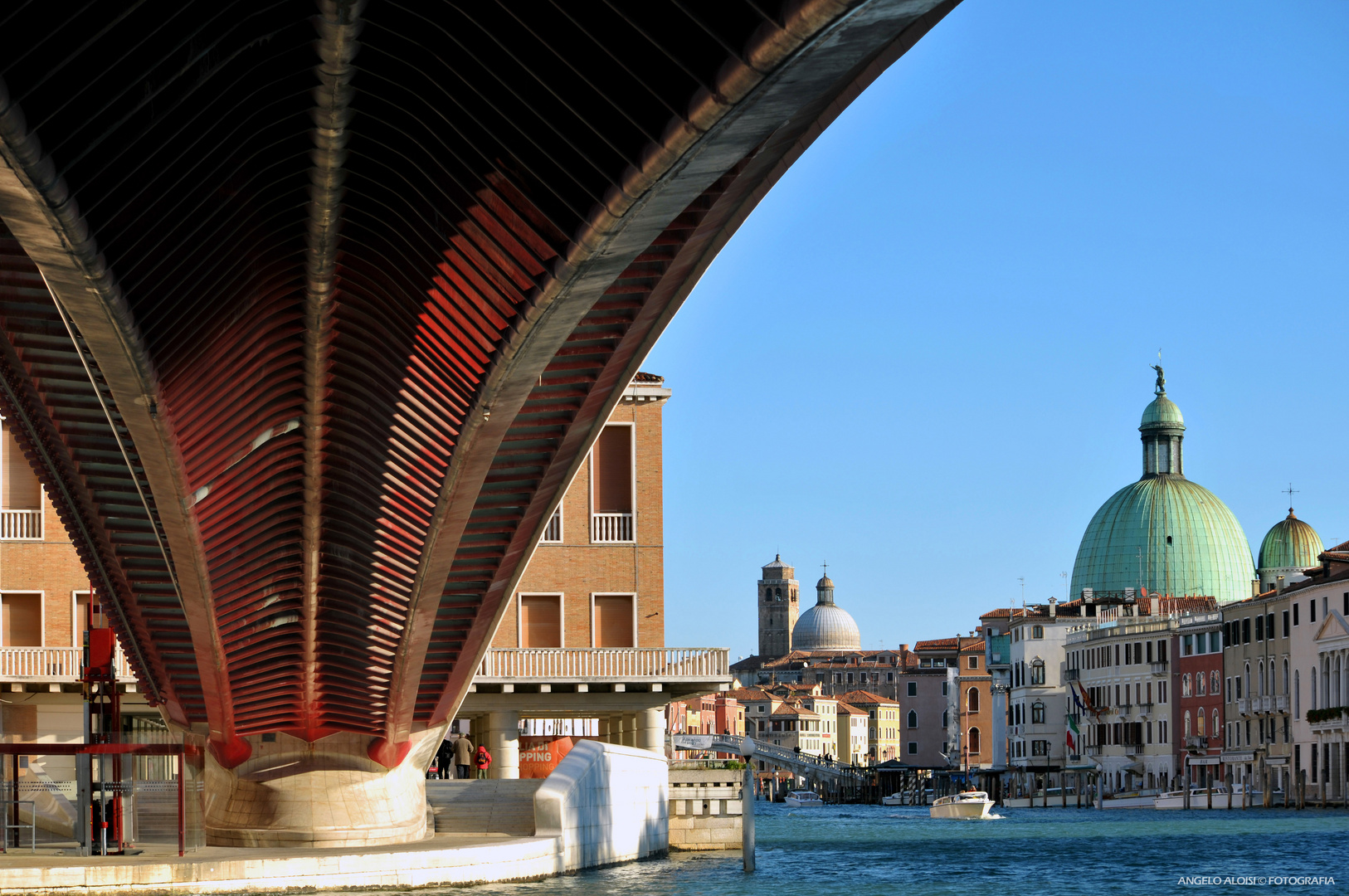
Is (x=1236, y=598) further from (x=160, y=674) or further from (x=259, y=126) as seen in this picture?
(x=259, y=126)

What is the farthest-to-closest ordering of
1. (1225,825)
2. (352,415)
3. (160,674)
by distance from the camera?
(1225,825)
(160,674)
(352,415)

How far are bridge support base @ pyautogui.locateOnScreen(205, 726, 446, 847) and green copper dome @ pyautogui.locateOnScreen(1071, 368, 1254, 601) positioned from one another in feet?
308

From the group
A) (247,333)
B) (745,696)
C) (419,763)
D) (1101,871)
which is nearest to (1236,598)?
(745,696)

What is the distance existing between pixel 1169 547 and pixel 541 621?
83.4m

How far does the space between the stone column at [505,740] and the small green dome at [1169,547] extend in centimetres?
8281

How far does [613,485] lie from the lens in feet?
123

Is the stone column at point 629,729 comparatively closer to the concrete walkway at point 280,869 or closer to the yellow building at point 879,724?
the concrete walkway at point 280,869

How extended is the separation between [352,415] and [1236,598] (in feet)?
332

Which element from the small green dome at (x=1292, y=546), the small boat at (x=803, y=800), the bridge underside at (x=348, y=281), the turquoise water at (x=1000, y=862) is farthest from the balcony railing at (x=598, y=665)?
Answer: the small green dome at (x=1292, y=546)

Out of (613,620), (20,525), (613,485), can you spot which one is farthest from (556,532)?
(20,525)

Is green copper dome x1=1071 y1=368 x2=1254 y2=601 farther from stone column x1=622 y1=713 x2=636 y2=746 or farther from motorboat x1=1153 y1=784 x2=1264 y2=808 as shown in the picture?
stone column x1=622 y1=713 x2=636 y2=746

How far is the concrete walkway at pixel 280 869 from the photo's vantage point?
62.8 feet


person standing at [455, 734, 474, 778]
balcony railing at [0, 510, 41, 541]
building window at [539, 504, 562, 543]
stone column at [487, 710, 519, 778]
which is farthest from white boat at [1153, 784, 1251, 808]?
balcony railing at [0, 510, 41, 541]

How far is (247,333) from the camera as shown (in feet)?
59.3
